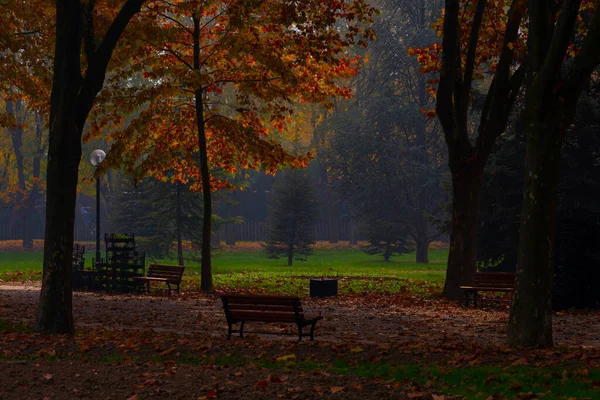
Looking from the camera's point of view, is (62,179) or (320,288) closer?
(62,179)

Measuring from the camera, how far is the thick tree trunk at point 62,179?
13133 mm

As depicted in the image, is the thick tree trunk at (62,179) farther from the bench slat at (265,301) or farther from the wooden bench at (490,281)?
the wooden bench at (490,281)

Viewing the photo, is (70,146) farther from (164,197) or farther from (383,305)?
(164,197)

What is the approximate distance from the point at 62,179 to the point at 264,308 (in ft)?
12.1

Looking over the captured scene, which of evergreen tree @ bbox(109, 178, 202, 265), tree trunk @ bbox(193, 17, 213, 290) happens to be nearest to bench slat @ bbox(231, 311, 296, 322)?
tree trunk @ bbox(193, 17, 213, 290)

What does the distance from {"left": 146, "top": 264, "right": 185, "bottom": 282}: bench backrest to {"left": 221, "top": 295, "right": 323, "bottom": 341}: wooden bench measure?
398 inches

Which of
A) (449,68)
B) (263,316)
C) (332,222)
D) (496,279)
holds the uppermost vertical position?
(449,68)

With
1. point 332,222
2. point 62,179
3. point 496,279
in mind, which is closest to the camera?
point 62,179

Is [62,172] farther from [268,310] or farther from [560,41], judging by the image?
[560,41]

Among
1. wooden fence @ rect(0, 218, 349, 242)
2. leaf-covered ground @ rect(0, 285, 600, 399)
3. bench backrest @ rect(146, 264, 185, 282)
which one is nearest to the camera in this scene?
leaf-covered ground @ rect(0, 285, 600, 399)

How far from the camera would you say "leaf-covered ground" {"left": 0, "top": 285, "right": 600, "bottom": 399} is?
8312 mm

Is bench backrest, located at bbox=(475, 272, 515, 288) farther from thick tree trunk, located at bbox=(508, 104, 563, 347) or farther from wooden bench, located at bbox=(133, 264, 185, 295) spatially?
wooden bench, located at bbox=(133, 264, 185, 295)

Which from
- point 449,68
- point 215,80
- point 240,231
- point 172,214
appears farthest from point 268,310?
point 240,231

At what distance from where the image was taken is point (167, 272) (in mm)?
23078
